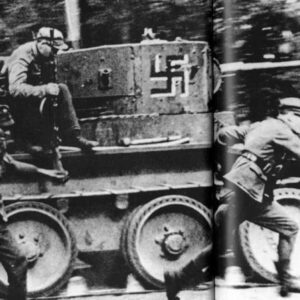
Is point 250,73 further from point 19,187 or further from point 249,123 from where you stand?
point 19,187

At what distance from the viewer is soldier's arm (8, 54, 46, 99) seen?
6.79 ft

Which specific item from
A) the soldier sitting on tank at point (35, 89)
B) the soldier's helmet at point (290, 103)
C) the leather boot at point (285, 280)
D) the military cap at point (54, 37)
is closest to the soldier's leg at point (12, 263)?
the soldier sitting on tank at point (35, 89)

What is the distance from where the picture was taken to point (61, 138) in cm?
209

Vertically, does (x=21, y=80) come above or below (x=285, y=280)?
above

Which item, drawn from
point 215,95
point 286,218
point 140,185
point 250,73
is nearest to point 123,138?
point 140,185

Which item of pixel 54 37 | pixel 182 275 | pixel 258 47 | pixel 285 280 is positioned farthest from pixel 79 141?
pixel 285 280

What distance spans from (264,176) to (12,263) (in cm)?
90

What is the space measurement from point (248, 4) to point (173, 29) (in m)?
0.27

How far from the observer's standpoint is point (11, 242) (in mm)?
2088

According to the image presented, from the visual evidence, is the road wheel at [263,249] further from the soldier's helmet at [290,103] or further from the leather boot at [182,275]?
the soldier's helmet at [290,103]

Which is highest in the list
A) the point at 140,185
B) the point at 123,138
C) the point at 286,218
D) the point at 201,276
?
the point at 123,138

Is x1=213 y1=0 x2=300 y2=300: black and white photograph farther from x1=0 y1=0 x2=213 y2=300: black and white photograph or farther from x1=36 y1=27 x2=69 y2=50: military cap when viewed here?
x1=36 y1=27 x2=69 y2=50: military cap

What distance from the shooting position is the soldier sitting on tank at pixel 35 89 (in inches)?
81.6

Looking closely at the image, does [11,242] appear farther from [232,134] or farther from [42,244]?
[232,134]
